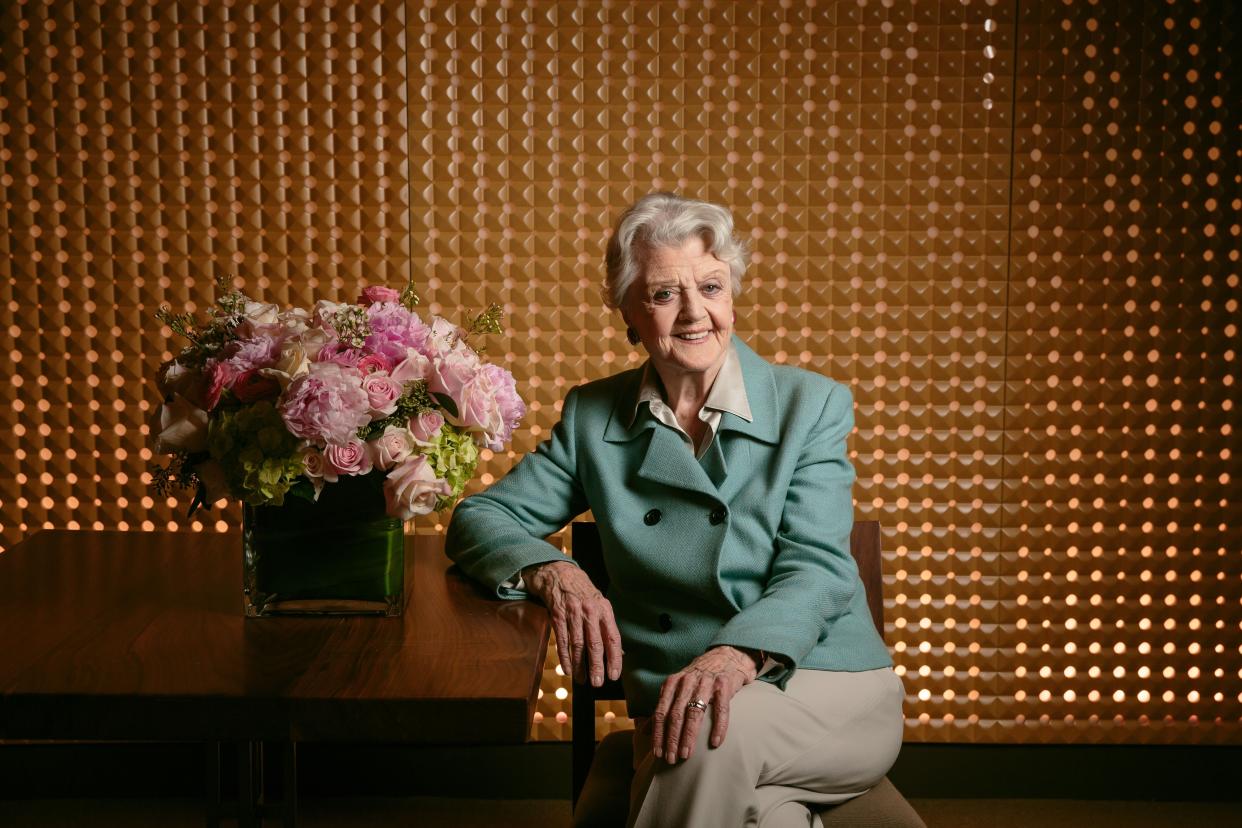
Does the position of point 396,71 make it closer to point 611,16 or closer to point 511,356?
point 611,16

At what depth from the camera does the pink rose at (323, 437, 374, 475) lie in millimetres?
1624

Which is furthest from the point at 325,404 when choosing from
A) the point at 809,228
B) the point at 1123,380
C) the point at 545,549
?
the point at 1123,380

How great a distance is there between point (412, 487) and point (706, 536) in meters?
0.66

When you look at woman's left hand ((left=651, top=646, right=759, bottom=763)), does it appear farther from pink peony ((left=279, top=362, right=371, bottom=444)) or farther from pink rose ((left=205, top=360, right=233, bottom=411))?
pink rose ((left=205, top=360, right=233, bottom=411))

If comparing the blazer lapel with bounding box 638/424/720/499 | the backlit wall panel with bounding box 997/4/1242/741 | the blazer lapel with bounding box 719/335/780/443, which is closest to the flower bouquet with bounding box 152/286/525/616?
the blazer lapel with bounding box 638/424/720/499

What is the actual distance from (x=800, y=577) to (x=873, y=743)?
1.04 ft

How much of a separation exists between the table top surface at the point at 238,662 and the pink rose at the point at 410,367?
0.40 m

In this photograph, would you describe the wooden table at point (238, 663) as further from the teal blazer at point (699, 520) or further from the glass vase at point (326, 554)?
the teal blazer at point (699, 520)

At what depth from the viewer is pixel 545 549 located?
200cm

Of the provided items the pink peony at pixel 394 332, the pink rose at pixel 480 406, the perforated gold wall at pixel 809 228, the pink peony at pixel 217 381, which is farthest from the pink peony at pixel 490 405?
the perforated gold wall at pixel 809 228

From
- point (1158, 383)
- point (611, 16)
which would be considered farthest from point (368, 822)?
point (1158, 383)

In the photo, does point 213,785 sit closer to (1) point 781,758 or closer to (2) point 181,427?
(2) point 181,427

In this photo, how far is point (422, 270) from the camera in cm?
316

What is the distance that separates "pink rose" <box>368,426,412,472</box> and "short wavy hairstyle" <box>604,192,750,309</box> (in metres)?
0.72
